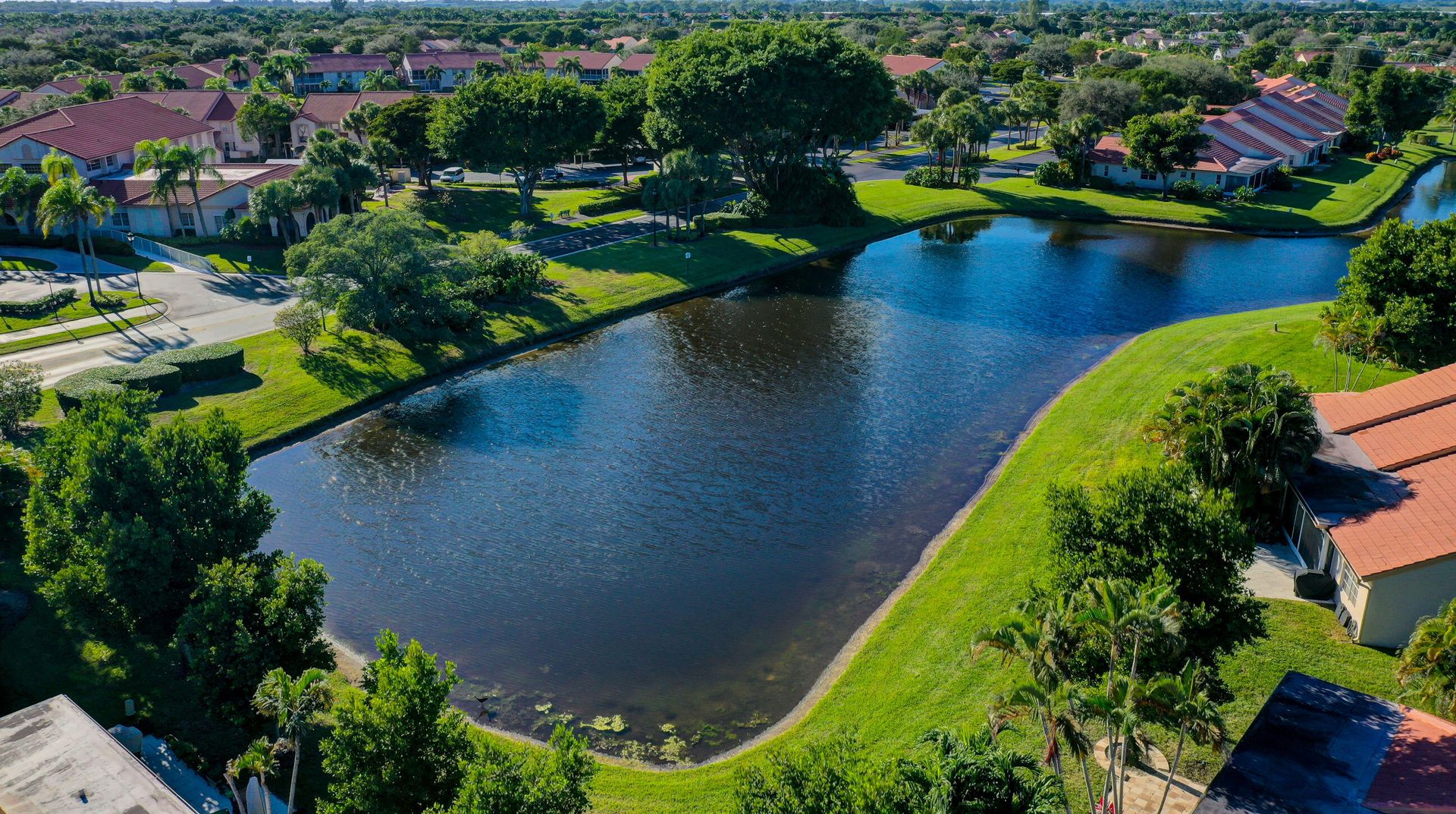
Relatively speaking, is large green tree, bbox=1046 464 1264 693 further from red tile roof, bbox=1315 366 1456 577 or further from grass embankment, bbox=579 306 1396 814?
red tile roof, bbox=1315 366 1456 577

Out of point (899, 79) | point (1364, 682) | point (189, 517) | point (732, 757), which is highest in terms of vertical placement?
point (899, 79)

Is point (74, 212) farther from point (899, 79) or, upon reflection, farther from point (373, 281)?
point (899, 79)

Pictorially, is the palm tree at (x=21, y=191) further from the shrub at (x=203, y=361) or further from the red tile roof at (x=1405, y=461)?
the red tile roof at (x=1405, y=461)

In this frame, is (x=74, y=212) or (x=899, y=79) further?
(x=899, y=79)

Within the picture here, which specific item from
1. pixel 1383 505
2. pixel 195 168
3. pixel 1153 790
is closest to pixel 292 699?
pixel 1153 790

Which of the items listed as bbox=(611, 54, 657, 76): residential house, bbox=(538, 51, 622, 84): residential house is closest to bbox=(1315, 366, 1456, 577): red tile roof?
bbox=(611, 54, 657, 76): residential house

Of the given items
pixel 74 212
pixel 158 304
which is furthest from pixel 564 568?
pixel 74 212

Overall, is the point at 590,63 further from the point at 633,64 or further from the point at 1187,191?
the point at 1187,191
